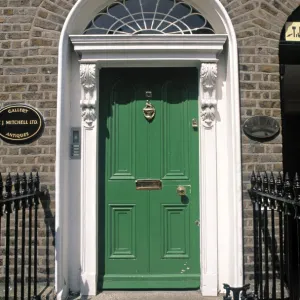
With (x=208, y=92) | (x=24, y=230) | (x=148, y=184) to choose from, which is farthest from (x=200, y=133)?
(x=24, y=230)

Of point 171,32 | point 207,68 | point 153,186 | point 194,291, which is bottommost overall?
point 194,291

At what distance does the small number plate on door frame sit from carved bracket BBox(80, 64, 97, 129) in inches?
32.6

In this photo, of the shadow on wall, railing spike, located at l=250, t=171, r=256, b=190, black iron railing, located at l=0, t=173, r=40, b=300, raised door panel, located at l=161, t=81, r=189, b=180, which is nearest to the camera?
black iron railing, located at l=0, t=173, r=40, b=300

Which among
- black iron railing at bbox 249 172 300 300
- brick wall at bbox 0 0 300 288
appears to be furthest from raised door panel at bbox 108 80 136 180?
black iron railing at bbox 249 172 300 300

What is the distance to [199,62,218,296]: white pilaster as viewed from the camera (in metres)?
3.95

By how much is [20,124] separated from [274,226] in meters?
2.82

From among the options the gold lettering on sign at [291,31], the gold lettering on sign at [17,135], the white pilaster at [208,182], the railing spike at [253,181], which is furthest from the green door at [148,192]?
the gold lettering on sign at [291,31]

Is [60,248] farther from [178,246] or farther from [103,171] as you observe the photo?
[178,246]

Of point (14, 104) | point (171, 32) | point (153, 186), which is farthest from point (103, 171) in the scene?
point (171, 32)

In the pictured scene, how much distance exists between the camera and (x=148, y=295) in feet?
12.9

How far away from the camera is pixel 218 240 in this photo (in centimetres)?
402

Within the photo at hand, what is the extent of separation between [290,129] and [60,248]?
223 inches

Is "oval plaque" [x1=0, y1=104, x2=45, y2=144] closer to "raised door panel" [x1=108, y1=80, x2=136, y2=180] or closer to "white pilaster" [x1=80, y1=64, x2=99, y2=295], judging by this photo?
"white pilaster" [x1=80, y1=64, x2=99, y2=295]

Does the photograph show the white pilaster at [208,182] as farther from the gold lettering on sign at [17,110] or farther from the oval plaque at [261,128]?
the gold lettering on sign at [17,110]
